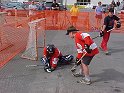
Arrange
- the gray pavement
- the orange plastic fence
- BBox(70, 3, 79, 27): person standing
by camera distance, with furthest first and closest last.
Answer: BBox(70, 3, 79, 27): person standing, the orange plastic fence, the gray pavement

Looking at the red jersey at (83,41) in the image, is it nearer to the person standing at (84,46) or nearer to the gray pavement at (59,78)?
the person standing at (84,46)

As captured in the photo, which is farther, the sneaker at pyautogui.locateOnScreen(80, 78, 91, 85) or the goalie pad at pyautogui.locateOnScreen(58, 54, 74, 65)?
the goalie pad at pyautogui.locateOnScreen(58, 54, 74, 65)

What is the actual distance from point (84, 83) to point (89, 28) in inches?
472

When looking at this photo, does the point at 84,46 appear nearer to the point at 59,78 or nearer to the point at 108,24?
the point at 59,78

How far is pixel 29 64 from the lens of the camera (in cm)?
923

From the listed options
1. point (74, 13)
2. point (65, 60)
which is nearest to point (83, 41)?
point (65, 60)

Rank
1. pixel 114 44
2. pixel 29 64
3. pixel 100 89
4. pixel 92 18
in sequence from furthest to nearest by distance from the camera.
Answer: pixel 92 18 → pixel 114 44 → pixel 29 64 → pixel 100 89

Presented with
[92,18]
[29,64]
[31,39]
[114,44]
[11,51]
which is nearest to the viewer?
[29,64]

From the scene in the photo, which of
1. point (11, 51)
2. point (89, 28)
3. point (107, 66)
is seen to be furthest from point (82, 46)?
point (89, 28)

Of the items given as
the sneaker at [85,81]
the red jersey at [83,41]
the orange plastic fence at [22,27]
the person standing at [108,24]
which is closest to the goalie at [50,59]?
the sneaker at [85,81]

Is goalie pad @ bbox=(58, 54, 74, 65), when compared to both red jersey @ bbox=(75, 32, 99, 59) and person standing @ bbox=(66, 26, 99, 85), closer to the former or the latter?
person standing @ bbox=(66, 26, 99, 85)

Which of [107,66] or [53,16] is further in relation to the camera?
[53,16]

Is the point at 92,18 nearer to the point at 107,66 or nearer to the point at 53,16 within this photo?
the point at 53,16

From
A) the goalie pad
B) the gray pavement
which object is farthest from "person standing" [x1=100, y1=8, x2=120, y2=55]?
the goalie pad
